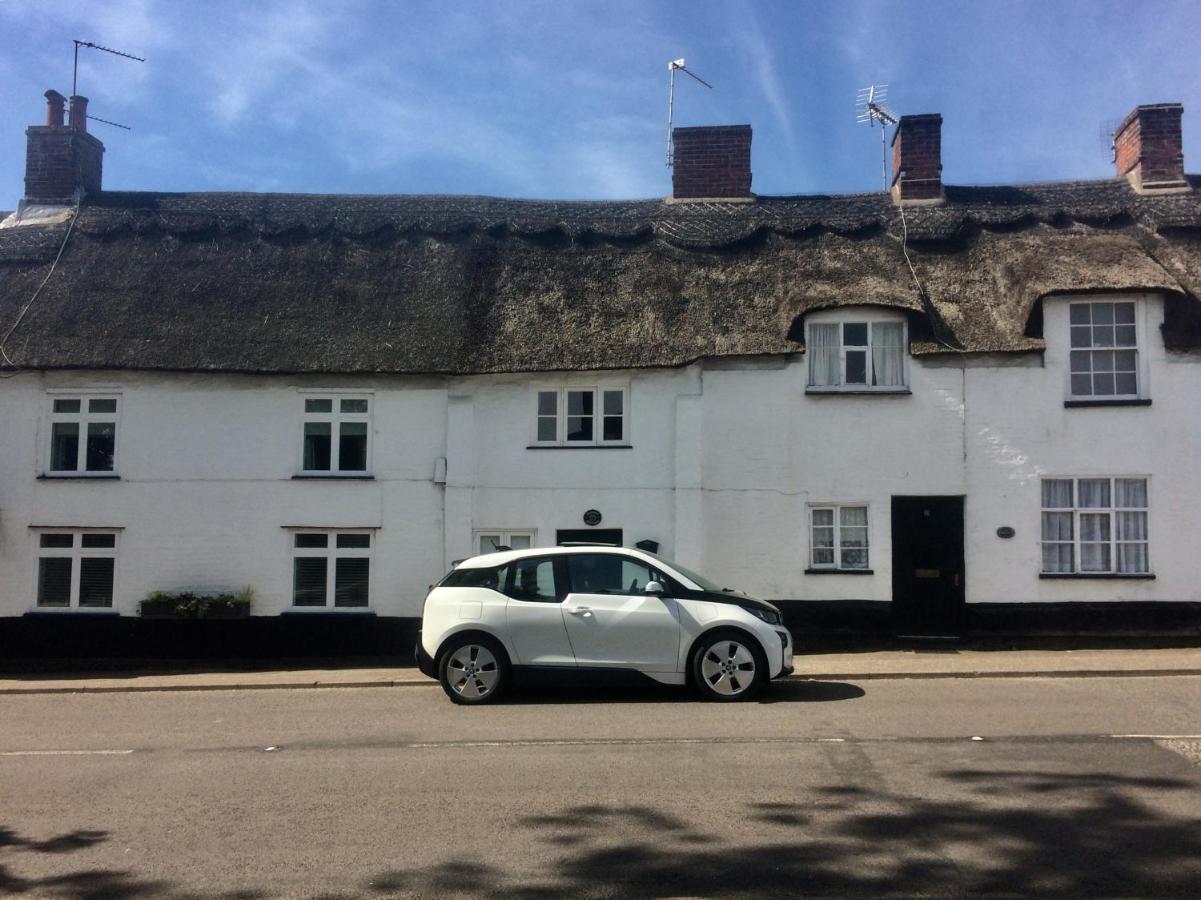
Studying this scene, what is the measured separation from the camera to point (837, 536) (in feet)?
48.3

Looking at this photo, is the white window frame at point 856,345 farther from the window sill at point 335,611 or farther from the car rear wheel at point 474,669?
the window sill at point 335,611

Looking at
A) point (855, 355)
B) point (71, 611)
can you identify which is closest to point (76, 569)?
point (71, 611)

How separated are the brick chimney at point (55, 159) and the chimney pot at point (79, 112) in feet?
0.10

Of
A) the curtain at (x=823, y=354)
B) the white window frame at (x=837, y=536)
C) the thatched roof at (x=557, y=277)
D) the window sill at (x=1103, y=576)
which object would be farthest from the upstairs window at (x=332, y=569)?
the window sill at (x=1103, y=576)

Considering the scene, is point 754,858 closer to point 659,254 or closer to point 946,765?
point 946,765

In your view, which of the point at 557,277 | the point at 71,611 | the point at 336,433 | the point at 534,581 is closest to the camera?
the point at 534,581

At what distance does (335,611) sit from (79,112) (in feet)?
37.8

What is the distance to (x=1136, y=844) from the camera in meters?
5.77

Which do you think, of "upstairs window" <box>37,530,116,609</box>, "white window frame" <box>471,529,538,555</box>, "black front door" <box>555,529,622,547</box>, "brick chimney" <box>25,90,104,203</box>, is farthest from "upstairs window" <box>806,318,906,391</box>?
"brick chimney" <box>25,90,104,203</box>

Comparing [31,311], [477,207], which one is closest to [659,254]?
[477,207]

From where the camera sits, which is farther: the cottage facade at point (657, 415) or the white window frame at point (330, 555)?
the white window frame at point (330, 555)

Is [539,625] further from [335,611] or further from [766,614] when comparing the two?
[335,611]

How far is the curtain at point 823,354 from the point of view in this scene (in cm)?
1490

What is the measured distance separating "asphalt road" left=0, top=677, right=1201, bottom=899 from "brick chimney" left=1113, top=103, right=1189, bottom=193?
997cm
